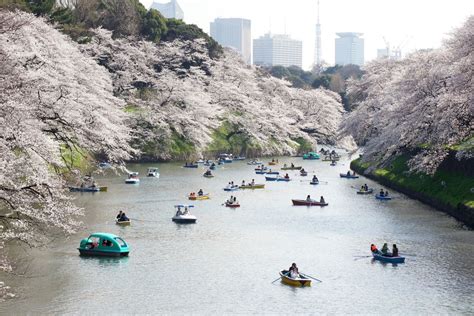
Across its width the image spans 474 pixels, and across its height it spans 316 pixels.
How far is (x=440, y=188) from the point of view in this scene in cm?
5084

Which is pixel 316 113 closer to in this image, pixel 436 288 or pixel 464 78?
pixel 464 78

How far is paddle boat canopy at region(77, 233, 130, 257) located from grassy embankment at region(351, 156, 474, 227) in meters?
19.4

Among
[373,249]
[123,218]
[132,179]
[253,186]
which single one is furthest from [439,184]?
[132,179]

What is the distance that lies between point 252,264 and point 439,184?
72.1 ft

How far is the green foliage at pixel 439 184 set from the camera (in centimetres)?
4622

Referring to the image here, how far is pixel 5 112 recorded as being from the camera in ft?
91.4

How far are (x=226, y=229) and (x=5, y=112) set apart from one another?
17930mm

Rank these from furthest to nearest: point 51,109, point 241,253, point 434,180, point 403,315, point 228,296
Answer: point 434,180
point 51,109
point 241,253
point 228,296
point 403,315

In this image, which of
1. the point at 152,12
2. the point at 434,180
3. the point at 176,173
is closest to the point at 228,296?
the point at 434,180

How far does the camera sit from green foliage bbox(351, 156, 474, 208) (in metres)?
46.2

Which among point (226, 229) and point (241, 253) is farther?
point (226, 229)

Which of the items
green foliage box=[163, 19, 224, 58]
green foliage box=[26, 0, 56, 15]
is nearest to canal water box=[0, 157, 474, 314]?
green foliage box=[26, 0, 56, 15]

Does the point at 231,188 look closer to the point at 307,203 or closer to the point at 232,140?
the point at 307,203

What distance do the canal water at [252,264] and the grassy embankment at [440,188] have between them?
0.90m
